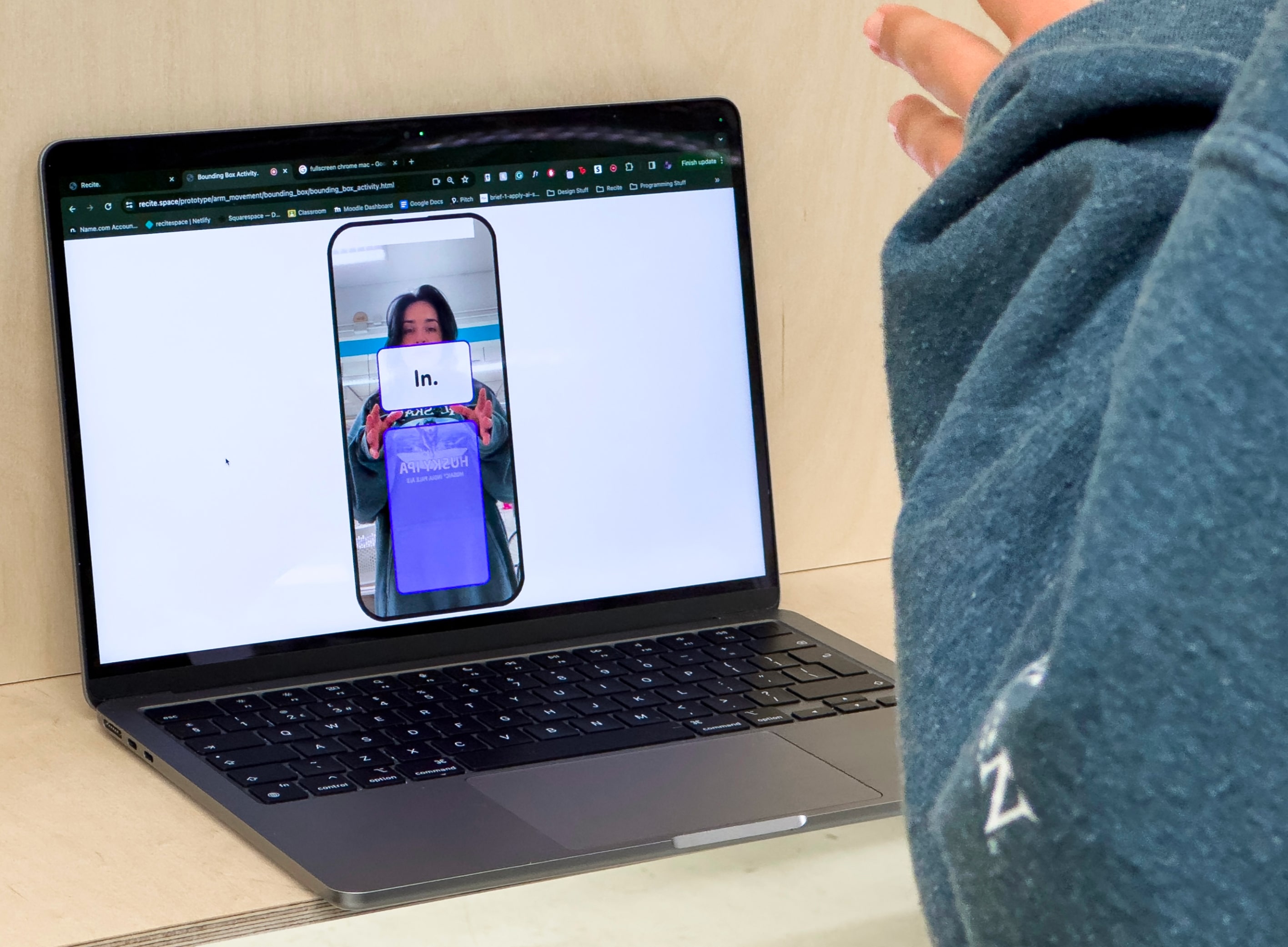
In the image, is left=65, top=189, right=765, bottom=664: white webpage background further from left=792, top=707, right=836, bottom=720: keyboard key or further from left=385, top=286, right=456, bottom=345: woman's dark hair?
left=792, top=707, right=836, bottom=720: keyboard key

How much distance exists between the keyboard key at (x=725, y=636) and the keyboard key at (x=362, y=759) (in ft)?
0.65

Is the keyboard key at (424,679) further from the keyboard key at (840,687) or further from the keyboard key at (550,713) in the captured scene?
the keyboard key at (840,687)

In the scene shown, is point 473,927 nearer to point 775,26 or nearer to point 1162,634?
point 1162,634

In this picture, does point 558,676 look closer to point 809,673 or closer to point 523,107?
point 809,673

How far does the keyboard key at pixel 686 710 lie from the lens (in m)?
0.59

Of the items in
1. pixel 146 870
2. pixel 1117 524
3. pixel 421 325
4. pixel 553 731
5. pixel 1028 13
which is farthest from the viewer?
pixel 421 325

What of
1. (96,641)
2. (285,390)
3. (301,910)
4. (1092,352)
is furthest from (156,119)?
(1092,352)

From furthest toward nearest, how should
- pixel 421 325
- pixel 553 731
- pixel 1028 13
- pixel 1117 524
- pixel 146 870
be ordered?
pixel 421 325 → pixel 553 731 → pixel 146 870 → pixel 1028 13 → pixel 1117 524

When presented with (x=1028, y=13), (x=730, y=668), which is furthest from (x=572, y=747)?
(x=1028, y=13)

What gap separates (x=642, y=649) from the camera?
0.68 metres

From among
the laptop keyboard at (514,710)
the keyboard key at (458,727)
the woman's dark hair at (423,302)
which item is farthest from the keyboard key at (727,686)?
the woman's dark hair at (423,302)

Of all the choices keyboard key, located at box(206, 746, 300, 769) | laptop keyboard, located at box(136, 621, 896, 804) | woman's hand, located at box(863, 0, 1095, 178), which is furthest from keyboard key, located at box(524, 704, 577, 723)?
woman's hand, located at box(863, 0, 1095, 178)

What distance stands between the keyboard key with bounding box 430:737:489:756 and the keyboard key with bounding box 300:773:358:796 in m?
0.04

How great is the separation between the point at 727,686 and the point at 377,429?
0.21 meters
